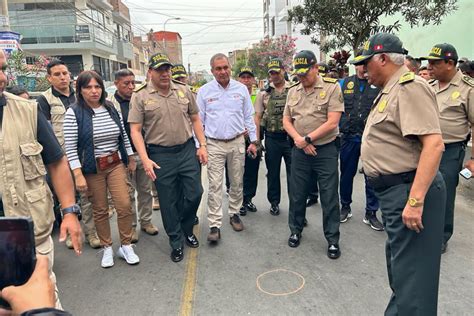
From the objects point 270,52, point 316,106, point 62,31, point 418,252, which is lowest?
point 418,252

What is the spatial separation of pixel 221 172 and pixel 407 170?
2431 mm

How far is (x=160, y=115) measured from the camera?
12.0 ft

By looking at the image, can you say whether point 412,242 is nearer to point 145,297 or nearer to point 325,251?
point 325,251

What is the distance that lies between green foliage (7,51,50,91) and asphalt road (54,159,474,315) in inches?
349

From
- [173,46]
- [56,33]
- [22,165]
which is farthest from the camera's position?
[173,46]

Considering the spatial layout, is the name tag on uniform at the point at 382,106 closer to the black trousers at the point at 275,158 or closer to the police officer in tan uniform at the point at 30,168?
the police officer in tan uniform at the point at 30,168

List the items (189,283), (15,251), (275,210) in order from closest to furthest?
(15,251) → (189,283) → (275,210)

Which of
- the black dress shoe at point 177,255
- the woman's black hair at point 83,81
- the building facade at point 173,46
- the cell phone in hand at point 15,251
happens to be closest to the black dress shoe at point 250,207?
the black dress shoe at point 177,255

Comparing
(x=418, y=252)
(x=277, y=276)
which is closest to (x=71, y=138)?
(x=277, y=276)

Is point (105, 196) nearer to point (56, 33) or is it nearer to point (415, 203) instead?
point (415, 203)

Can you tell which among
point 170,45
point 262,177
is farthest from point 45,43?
point 170,45

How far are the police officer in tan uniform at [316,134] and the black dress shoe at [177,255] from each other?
1.31 metres

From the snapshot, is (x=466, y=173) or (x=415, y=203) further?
(x=466, y=173)

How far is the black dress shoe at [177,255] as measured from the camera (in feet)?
12.4
